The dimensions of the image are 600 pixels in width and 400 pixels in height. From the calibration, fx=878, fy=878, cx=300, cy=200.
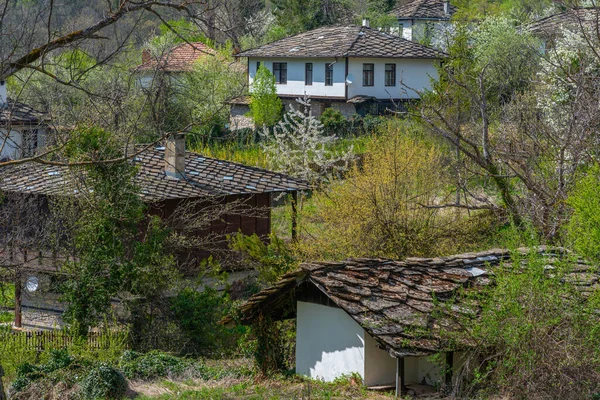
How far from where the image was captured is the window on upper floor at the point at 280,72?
147 feet

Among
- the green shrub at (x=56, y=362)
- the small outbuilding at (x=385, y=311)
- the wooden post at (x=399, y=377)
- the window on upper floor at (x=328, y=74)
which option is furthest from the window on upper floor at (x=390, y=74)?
the wooden post at (x=399, y=377)

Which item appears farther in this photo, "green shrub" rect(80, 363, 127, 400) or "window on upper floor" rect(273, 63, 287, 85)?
"window on upper floor" rect(273, 63, 287, 85)

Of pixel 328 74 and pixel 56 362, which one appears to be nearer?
pixel 56 362

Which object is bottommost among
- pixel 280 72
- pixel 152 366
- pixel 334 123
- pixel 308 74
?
pixel 152 366

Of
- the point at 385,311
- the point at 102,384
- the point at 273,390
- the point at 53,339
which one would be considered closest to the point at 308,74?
the point at 53,339

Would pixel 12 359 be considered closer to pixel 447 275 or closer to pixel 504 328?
pixel 447 275

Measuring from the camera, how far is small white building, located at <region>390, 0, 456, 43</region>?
5734 centimetres

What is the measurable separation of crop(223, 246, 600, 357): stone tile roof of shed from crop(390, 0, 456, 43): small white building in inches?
1807

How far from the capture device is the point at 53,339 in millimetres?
16609

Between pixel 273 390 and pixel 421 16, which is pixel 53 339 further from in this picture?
pixel 421 16

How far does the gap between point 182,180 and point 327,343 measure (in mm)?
11273

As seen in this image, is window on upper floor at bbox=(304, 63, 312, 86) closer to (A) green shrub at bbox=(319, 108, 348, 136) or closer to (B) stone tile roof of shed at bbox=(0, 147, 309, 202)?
(A) green shrub at bbox=(319, 108, 348, 136)

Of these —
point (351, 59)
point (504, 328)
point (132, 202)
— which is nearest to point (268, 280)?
point (132, 202)

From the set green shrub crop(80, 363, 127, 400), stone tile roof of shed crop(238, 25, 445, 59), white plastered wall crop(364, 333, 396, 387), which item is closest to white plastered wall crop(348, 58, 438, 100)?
stone tile roof of shed crop(238, 25, 445, 59)
